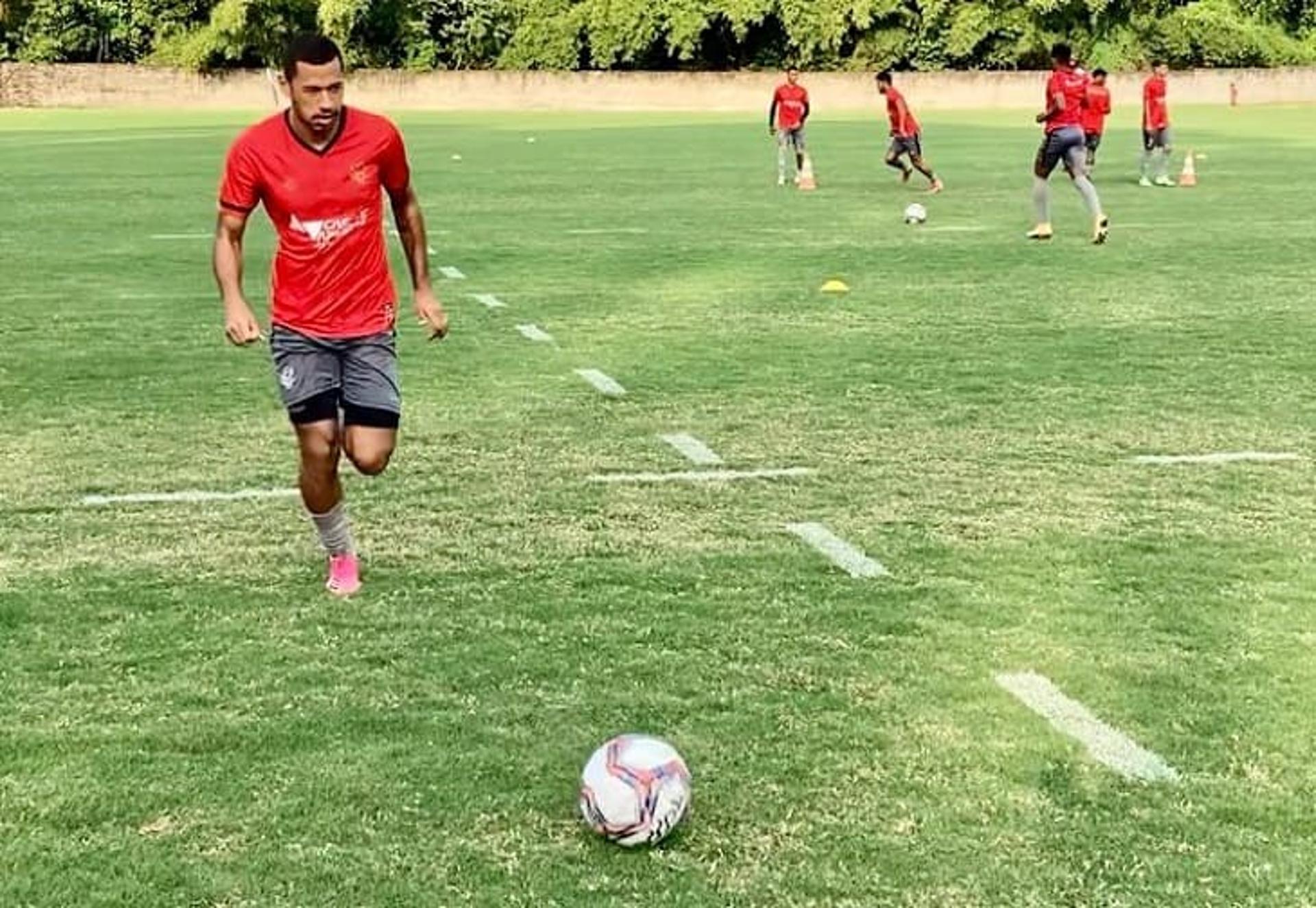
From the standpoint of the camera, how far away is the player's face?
580 centimetres

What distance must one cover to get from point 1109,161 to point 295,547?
29211mm

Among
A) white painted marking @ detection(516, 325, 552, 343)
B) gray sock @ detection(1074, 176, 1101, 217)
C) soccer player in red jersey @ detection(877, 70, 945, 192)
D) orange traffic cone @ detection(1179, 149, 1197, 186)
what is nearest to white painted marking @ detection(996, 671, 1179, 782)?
white painted marking @ detection(516, 325, 552, 343)

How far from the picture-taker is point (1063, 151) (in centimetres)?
1866

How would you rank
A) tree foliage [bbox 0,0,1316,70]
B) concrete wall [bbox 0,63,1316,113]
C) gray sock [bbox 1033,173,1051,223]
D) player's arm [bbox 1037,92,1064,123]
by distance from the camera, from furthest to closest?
1. tree foliage [bbox 0,0,1316,70]
2. concrete wall [bbox 0,63,1316,113]
3. player's arm [bbox 1037,92,1064,123]
4. gray sock [bbox 1033,173,1051,223]

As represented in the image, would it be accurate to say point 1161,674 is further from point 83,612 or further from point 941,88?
point 941,88

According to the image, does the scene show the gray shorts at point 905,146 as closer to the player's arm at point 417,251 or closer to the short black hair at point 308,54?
the player's arm at point 417,251

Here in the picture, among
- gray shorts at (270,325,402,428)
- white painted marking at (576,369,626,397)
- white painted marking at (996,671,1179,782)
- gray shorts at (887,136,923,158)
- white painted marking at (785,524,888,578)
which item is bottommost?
white painted marking at (996,671,1179,782)

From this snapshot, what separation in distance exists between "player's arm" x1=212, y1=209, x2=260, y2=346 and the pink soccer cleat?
0.83m

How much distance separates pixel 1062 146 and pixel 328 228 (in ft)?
45.1

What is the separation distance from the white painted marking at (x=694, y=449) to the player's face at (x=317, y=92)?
9.57 feet

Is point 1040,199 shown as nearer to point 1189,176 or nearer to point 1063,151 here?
point 1063,151

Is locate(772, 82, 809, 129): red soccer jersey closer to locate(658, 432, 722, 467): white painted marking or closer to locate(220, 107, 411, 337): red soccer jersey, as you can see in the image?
locate(658, 432, 722, 467): white painted marking

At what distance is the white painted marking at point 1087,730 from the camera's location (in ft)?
15.2

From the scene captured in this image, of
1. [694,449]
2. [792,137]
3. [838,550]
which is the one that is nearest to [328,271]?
[838,550]
